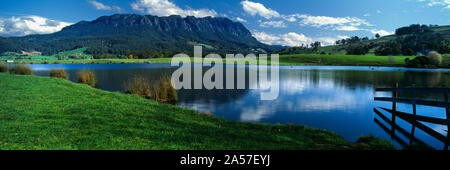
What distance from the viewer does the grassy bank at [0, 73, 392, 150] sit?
Answer: 8.17m

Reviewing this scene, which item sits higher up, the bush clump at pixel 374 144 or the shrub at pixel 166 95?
the shrub at pixel 166 95

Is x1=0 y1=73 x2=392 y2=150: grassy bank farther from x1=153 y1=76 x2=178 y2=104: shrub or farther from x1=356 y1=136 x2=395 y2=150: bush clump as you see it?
x1=153 y1=76 x2=178 y2=104: shrub

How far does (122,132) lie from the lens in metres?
9.56

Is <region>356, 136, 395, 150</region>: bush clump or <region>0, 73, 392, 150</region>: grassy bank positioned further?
<region>356, 136, 395, 150</region>: bush clump

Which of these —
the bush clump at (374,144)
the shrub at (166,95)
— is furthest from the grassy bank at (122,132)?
the shrub at (166,95)

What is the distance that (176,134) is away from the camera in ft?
32.3

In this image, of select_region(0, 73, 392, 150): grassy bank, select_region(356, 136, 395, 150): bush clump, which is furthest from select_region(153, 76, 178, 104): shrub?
select_region(356, 136, 395, 150): bush clump

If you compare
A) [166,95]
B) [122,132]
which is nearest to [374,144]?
[122,132]

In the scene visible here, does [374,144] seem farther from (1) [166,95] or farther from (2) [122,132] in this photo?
(1) [166,95]

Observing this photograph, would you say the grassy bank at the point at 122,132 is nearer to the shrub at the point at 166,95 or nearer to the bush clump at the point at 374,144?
the bush clump at the point at 374,144

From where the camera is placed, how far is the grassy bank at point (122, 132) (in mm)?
8172
